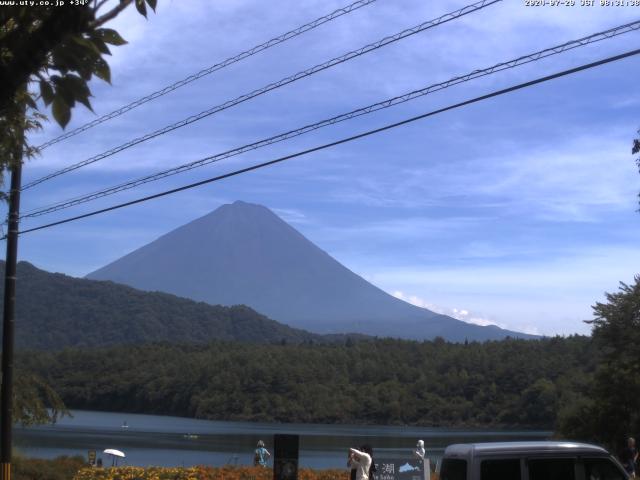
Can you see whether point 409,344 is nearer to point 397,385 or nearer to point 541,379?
point 397,385

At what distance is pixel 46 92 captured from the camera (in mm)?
3535

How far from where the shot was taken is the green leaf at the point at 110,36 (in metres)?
3.62

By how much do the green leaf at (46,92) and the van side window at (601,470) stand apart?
8.82m

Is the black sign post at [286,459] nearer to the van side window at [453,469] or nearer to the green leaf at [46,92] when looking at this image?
the van side window at [453,469]

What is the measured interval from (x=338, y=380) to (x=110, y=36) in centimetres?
10986

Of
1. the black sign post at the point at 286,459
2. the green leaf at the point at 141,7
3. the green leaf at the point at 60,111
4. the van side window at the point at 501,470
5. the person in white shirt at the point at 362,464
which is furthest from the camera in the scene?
the person in white shirt at the point at 362,464

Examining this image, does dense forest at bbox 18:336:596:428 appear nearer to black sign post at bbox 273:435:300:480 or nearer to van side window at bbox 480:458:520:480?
black sign post at bbox 273:435:300:480

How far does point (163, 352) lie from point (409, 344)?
115 ft

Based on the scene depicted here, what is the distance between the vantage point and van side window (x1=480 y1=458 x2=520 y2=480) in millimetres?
10492

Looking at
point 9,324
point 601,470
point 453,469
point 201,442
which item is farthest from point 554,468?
point 201,442

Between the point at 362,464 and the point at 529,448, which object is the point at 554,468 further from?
the point at 362,464

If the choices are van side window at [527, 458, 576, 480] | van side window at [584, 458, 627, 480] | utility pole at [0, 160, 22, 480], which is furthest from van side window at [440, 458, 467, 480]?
utility pole at [0, 160, 22, 480]

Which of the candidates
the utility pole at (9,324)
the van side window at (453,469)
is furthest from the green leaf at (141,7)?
the utility pole at (9,324)

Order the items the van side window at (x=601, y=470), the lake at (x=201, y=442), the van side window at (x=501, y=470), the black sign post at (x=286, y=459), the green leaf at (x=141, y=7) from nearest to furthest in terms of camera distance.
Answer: the green leaf at (x=141, y=7) < the van side window at (x=501, y=470) < the van side window at (x=601, y=470) < the black sign post at (x=286, y=459) < the lake at (x=201, y=442)
